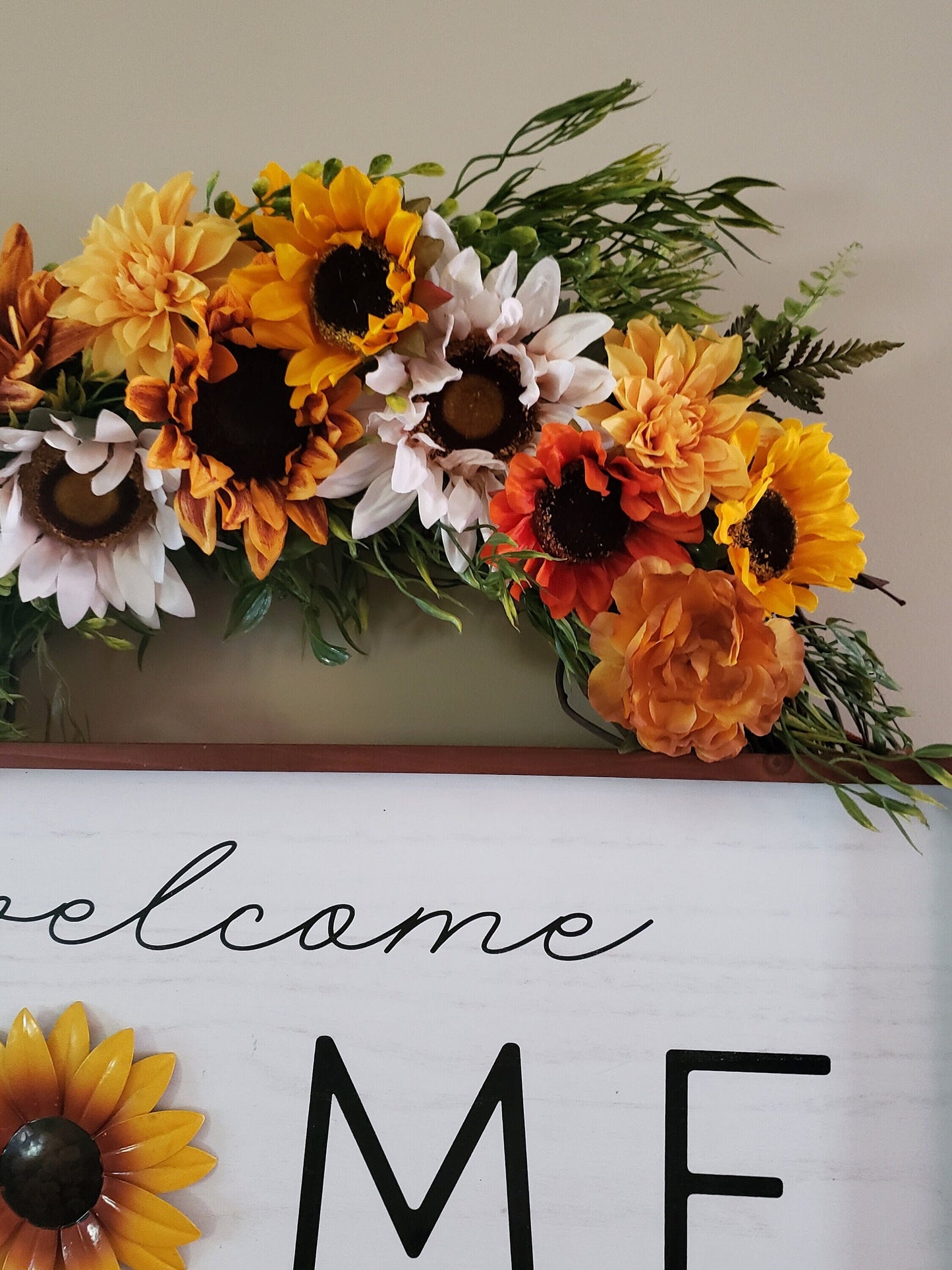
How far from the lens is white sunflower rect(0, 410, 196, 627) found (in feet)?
1.82

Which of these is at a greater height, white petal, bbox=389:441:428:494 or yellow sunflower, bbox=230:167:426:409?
yellow sunflower, bbox=230:167:426:409

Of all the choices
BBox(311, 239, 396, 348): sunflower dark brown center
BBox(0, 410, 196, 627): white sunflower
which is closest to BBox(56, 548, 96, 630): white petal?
BBox(0, 410, 196, 627): white sunflower

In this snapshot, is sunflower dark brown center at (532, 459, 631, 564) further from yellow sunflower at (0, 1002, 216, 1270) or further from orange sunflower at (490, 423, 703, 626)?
yellow sunflower at (0, 1002, 216, 1270)

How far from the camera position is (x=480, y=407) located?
56 centimetres

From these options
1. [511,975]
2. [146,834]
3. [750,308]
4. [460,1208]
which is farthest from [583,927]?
[750,308]

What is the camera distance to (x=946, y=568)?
0.65 metres

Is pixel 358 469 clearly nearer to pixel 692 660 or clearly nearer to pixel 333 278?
pixel 333 278

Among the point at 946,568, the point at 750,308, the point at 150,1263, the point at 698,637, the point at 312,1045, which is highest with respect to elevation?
the point at 750,308

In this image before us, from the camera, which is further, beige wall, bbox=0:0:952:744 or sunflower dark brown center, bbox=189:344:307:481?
beige wall, bbox=0:0:952:744

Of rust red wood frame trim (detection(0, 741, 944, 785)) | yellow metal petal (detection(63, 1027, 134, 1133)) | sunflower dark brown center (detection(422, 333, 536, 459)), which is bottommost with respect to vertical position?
yellow metal petal (detection(63, 1027, 134, 1133))

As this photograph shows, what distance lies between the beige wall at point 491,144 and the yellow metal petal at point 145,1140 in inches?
9.9

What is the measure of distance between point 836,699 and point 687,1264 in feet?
1.23

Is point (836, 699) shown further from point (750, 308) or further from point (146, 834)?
point (146, 834)

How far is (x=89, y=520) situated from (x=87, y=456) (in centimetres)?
4
